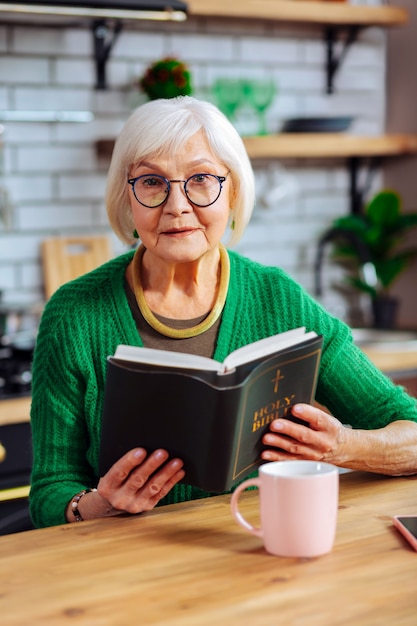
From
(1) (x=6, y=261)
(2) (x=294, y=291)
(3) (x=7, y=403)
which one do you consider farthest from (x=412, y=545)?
(1) (x=6, y=261)

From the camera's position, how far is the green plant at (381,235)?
3.88 metres

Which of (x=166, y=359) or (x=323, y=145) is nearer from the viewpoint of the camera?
(x=166, y=359)

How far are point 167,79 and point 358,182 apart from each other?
3.73 ft

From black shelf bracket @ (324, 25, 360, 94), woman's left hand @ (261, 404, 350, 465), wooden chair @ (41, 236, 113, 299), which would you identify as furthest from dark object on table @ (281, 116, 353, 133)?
woman's left hand @ (261, 404, 350, 465)

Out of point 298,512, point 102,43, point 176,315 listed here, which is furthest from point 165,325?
point 102,43

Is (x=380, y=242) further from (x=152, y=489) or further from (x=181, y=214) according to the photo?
(x=152, y=489)

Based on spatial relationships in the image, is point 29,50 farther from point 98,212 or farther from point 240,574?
point 240,574

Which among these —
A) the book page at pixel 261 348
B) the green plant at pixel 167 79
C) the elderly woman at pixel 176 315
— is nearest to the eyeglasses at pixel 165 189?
the elderly woman at pixel 176 315

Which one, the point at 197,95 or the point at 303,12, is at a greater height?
the point at 303,12

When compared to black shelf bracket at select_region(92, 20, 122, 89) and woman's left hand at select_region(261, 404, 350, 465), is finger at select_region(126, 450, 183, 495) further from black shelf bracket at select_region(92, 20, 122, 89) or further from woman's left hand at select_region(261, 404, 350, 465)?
black shelf bracket at select_region(92, 20, 122, 89)

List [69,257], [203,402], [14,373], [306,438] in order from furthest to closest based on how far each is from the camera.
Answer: [69,257] < [14,373] < [306,438] < [203,402]

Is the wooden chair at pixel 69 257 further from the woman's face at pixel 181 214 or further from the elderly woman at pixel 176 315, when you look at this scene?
the woman's face at pixel 181 214

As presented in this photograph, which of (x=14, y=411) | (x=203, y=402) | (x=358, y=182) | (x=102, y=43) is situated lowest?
(x=14, y=411)

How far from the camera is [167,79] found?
3258mm
